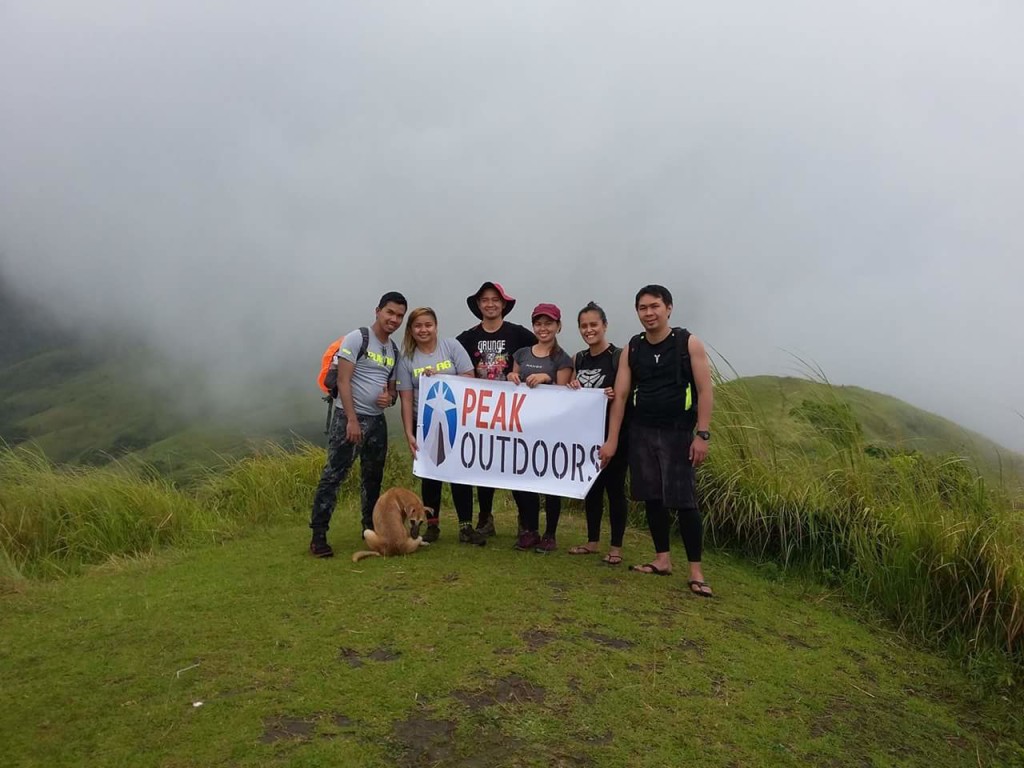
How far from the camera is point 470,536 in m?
6.40

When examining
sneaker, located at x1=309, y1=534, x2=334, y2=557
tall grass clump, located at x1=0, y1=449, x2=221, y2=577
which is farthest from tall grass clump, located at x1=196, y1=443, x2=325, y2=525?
sneaker, located at x1=309, y1=534, x2=334, y2=557

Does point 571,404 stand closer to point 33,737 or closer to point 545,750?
point 545,750

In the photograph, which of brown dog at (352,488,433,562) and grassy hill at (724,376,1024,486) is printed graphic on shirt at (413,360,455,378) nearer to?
brown dog at (352,488,433,562)

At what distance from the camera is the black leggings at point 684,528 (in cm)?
527

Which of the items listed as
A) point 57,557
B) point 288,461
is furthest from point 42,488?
point 288,461

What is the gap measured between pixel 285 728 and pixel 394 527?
2.67 meters

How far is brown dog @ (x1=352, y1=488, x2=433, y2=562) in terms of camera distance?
5.86 meters

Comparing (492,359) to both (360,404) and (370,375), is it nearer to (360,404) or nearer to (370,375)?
(370,375)

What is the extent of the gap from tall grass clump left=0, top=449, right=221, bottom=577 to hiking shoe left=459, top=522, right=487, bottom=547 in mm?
2938

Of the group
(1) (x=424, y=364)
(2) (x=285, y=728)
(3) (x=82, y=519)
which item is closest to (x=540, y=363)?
(1) (x=424, y=364)

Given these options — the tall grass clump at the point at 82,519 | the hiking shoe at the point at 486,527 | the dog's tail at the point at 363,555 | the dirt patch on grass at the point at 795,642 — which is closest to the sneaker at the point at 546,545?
the hiking shoe at the point at 486,527

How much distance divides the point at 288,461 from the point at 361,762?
7.49 metres

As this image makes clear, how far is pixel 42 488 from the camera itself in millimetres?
7883

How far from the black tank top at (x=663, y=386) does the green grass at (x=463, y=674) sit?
1.31 meters
